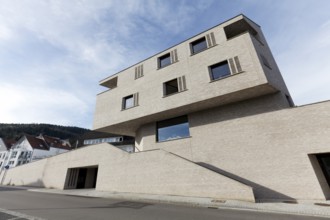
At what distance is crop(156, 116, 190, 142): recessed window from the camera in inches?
630

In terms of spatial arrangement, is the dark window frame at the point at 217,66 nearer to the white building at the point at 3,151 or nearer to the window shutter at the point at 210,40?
the window shutter at the point at 210,40

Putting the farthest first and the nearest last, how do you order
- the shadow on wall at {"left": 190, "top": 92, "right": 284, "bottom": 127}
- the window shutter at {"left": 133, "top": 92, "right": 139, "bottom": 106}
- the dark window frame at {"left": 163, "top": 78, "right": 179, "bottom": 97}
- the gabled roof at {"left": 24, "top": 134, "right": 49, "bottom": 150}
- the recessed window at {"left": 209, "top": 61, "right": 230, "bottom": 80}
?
the gabled roof at {"left": 24, "top": 134, "right": 49, "bottom": 150}, the window shutter at {"left": 133, "top": 92, "right": 139, "bottom": 106}, the dark window frame at {"left": 163, "top": 78, "right": 179, "bottom": 97}, the recessed window at {"left": 209, "top": 61, "right": 230, "bottom": 80}, the shadow on wall at {"left": 190, "top": 92, "right": 284, "bottom": 127}

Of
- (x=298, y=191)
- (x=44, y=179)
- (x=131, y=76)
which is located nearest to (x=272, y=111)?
(x=298, y=191)

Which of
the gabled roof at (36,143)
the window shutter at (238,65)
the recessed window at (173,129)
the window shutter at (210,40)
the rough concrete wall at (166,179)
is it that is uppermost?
the gabled roof at (36,143)

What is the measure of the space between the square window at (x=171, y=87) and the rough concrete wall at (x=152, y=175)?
5672 mm

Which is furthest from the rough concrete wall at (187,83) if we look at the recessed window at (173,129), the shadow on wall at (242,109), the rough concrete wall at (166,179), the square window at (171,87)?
the rough concrete wall at (166,179)

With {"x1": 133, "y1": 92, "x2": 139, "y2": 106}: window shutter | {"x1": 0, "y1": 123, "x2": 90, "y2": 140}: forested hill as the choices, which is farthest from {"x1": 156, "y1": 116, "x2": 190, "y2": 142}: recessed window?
{"x1": 0, "y1": 123, "x2": 90, "y2": 140}: forested hill

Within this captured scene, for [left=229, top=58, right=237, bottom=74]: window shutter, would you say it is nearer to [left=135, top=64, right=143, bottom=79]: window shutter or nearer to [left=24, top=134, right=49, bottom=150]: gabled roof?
[left=135, top=64, right=143, bottom=79]: window shutter

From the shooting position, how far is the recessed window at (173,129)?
16.0 metres

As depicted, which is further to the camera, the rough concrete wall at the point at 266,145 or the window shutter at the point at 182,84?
the window shutter at the point at 182,84

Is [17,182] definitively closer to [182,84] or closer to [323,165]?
[182,84]

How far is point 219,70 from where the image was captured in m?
14.2

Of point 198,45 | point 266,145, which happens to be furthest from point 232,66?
point 266,145

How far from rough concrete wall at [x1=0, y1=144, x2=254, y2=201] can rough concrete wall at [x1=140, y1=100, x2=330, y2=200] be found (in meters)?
2.27
